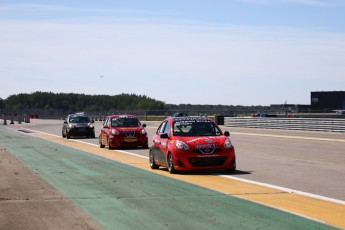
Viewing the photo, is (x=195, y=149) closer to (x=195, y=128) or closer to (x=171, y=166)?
(x=171, y=166)

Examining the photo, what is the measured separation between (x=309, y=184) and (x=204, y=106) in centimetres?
10328

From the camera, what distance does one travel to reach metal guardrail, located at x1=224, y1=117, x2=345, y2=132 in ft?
134

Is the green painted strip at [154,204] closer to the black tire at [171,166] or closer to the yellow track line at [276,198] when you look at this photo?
the yellow track line at [276,198]

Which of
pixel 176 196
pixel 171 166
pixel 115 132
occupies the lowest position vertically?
pixel 176 196

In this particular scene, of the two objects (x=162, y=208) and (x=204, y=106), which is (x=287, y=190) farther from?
(x=204, y=106)

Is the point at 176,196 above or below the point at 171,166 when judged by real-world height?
below

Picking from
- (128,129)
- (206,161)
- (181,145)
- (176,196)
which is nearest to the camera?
(176,196)

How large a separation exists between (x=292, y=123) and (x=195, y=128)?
3061 cm

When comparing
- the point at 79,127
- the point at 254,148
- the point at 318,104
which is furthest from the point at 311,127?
the point at 318,104

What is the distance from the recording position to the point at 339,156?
20906mm

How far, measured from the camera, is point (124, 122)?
27547 millimetres

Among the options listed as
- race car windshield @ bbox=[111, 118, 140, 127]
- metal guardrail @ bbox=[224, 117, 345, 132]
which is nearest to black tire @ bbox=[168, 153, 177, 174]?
race car windshield @ bbox=[111, 118, 140, 127]

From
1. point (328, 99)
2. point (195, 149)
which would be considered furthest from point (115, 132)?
point (328, 99)

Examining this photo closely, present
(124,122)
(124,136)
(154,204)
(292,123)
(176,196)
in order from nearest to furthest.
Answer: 1. (154,204)
2. (176,196)
3. (124,136)
4. (124,122)
5. (292,123)
